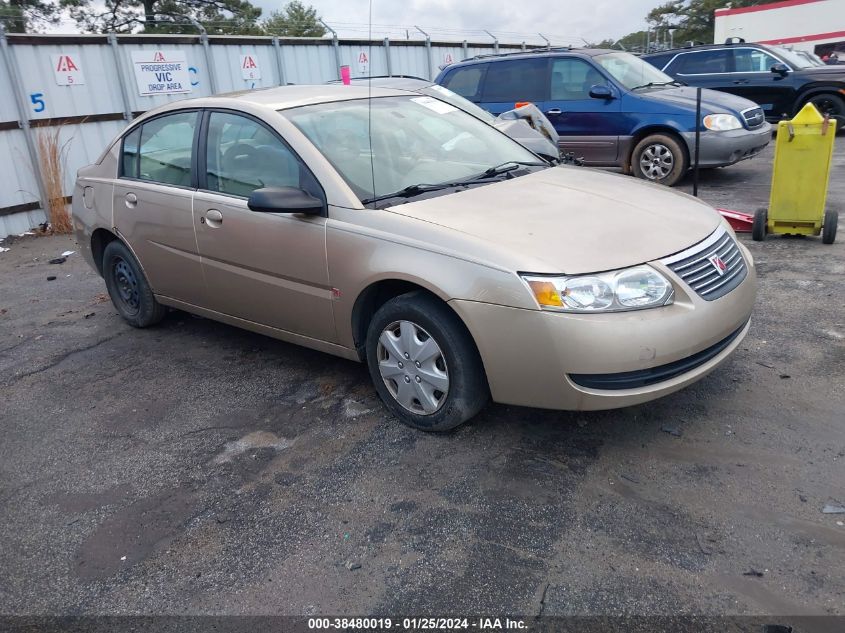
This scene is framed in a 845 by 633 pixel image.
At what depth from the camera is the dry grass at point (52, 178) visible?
9688 mm

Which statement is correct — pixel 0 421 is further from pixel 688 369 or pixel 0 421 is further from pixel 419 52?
pixel 419 52

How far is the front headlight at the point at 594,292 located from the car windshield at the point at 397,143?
1.19 metres

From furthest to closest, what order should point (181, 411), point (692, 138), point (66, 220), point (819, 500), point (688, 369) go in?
1. point (66, 220)
2. point (692, 138)
3. point (181, 411)
4. point (688, 369)
5. point (819, 500)

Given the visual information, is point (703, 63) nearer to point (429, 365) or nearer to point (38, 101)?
point (38, 101)

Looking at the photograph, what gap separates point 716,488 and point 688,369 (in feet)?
1.74

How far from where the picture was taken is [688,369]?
3.18m

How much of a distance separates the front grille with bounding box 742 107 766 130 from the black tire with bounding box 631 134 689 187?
98cm

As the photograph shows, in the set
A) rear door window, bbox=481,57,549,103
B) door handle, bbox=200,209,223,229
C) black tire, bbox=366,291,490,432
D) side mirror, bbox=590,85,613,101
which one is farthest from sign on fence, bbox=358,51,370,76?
black tire, bbox=366,291,490,432

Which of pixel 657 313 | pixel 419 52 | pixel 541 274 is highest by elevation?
pixel 419 52

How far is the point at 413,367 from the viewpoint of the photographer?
3512 mm

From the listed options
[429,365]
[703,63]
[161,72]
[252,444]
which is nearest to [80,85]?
[161,72]

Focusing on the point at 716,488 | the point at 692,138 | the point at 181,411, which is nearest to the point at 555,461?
the point at 716,488

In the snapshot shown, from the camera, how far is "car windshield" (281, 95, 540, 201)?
12.7ft

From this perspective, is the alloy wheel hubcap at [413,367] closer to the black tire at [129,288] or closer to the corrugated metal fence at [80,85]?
the black tire at [129,288]
